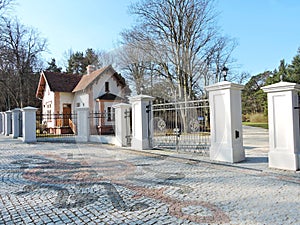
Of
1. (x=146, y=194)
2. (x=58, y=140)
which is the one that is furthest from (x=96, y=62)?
(x=146, y=194)

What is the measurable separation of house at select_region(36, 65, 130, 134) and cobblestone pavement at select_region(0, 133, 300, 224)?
51.3 ft

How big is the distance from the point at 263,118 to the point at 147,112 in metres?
24.1

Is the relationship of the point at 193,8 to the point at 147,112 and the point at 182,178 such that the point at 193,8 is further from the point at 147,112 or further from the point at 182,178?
the point at 182,178

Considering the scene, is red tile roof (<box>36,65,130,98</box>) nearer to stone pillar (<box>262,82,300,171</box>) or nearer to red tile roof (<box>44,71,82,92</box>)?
red tile roof (<box>44,71,82,92</box>)

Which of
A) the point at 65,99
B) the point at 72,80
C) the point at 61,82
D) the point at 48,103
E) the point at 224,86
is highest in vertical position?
the point at 72,80

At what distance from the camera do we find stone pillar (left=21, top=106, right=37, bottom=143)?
47.0ft

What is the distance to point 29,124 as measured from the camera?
14.4 m

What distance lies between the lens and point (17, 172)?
21.3ft

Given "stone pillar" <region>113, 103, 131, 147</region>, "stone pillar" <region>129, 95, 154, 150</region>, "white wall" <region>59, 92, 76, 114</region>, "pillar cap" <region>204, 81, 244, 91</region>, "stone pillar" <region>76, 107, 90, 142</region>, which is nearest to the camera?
"pillar cap" <region>204, 81, 244, 91</region>

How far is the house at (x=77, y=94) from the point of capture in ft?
76.8

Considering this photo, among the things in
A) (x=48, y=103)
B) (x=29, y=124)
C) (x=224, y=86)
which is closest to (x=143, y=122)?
(x=224, y=86)

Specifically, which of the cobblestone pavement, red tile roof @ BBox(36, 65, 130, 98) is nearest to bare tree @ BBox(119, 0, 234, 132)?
red tile roof @ BBox(36, 65, 130, 98)

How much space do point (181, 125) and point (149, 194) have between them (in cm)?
688

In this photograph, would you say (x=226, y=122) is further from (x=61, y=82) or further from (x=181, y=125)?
(x=61, y=82)
